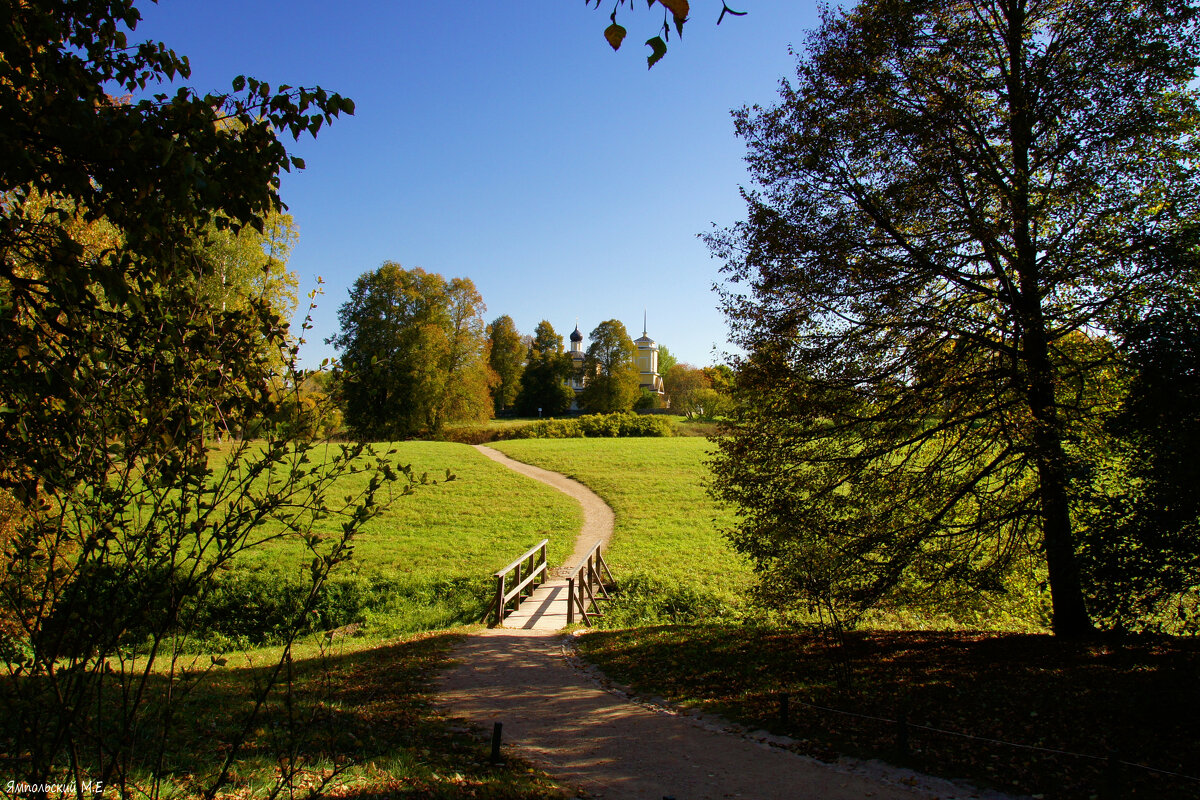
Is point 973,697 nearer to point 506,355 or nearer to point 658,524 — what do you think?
point 658,524

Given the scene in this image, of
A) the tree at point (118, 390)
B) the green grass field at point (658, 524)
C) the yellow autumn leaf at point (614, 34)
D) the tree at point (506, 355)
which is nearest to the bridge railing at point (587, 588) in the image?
the green grass field at point (658, 524)

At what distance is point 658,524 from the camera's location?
23875 millimetres

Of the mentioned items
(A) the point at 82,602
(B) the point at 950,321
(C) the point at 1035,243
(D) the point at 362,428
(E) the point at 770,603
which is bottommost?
(E) the point at 770,603

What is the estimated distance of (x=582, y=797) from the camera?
548 centimetres

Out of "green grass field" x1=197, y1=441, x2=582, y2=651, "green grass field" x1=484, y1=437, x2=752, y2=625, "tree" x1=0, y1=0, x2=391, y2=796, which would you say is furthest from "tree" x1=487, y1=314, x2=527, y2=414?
"tree" x1=0, y1=0, x2=391, y2=796

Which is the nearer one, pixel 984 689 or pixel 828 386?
pixel 984 689

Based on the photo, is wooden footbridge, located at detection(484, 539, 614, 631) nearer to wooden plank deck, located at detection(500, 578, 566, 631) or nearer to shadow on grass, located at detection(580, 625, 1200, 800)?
wooden plank deck, located at detection(500, 578, 566, 631)

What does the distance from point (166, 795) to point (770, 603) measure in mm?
7733

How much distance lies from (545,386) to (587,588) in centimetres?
5892

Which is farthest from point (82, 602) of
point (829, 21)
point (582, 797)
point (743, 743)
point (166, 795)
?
point (829, 21)

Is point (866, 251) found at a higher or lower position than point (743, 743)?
higher

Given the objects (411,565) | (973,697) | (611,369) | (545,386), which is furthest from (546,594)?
(545,386)

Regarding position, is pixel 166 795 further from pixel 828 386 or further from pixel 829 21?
pixel 829 21

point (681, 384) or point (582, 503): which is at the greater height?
point (681, 384)
